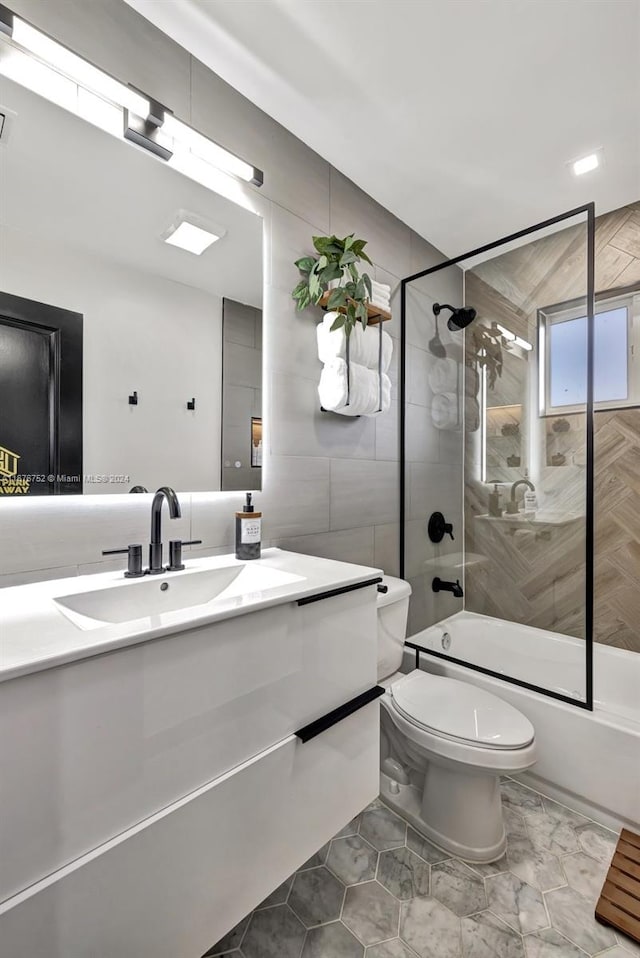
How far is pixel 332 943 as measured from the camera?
3.47 feet

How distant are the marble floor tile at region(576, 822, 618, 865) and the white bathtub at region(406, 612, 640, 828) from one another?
42 mm

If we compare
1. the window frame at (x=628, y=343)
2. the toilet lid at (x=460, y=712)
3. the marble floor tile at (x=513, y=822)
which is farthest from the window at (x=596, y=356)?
the marble floor tile at (x=513, y=822)

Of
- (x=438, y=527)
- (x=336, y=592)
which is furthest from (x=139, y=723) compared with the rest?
(x=438, y=527)

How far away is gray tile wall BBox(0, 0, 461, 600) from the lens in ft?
3.39

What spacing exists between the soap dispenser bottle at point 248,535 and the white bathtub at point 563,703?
1.14m

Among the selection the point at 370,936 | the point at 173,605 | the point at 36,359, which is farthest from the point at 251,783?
the point at 36,359

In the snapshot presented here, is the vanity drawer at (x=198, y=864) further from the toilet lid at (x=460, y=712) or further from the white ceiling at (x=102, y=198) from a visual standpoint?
the white ceiling at (x=102, y=198)

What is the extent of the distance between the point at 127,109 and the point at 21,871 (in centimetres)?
155

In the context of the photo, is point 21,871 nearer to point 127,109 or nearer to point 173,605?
point 173,605

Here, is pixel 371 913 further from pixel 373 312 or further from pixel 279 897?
pixel 373 312

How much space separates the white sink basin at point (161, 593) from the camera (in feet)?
2.84

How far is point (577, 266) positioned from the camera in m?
1.61

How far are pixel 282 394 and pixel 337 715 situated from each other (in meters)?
1.03

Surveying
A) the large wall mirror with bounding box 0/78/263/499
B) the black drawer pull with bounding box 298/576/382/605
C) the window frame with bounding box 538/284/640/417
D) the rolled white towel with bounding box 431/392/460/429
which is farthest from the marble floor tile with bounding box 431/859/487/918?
the rolled white towel with bounding box 431/392/460/429
